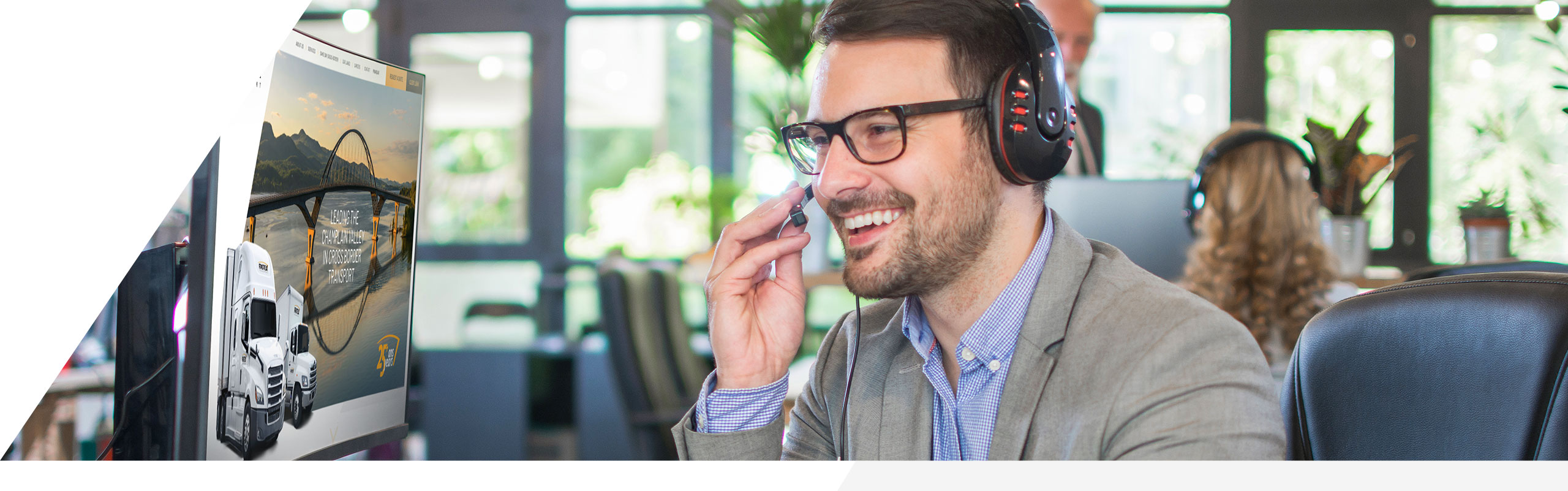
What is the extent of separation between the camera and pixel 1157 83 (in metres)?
4.66

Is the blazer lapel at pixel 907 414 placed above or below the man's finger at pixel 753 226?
below

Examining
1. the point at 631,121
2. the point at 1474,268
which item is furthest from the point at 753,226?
the point at 631,121

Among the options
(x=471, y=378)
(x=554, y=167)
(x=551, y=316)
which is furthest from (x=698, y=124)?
(x=471, y=378)

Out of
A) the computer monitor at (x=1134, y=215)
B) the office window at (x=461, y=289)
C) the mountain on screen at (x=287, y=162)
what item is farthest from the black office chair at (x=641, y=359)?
the office window at (x=461, y=289)

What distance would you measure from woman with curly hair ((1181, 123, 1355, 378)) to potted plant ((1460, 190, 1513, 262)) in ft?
3.78

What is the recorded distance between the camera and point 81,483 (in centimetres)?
60

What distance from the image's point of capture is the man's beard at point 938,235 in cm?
98

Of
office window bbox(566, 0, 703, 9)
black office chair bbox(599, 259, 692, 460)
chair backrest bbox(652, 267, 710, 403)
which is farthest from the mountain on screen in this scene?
office window bbox(566, 0, 703, 9)

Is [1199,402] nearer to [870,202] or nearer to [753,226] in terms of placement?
[870,202]

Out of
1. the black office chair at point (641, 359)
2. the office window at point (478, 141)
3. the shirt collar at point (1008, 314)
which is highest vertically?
the office window at point (478, 141)

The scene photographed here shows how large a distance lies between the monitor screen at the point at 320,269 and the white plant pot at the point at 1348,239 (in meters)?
2.34

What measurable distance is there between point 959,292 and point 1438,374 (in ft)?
1.42

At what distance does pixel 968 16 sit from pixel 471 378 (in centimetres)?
320

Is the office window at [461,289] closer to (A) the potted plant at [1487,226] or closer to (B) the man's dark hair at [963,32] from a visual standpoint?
(A) the potted plant at [1487,226]
